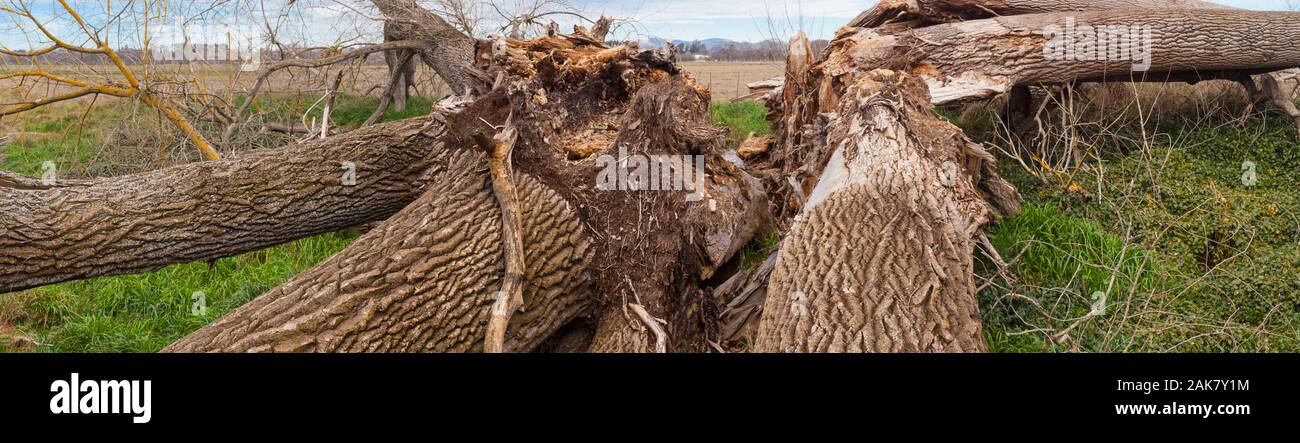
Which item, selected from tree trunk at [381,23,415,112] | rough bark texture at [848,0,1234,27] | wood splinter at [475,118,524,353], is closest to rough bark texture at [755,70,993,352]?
wood splinter at [475,118,524,353]

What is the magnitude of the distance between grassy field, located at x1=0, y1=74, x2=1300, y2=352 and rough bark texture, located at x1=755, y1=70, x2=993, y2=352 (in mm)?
554

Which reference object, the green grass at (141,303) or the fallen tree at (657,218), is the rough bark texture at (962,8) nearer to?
the fallen tree at (657,218)

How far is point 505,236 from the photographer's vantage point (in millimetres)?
3438

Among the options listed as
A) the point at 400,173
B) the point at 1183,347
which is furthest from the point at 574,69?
the point at 1183,347

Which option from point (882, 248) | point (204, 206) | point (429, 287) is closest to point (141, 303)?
point (204, 206)

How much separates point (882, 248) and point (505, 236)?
1.54 meters

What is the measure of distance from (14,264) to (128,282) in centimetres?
152

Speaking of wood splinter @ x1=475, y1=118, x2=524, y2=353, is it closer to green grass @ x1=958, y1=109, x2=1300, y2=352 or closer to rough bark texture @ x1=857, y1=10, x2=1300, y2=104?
green grass @ x1=958, y1=109, x2=1300, y2=352

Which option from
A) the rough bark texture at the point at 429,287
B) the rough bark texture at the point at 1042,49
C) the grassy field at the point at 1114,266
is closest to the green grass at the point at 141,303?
the grassy field at the point at 1114,266

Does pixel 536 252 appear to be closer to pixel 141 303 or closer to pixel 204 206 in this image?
pixel 204 206

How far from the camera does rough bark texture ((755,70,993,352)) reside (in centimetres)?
263

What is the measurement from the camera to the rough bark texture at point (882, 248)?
8.62 ft

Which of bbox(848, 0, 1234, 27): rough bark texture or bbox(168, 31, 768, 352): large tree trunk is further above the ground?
bbox(848, 0, 1234, 27): rough bark texture

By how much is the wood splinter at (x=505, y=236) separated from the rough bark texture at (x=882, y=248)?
38.6 inches
